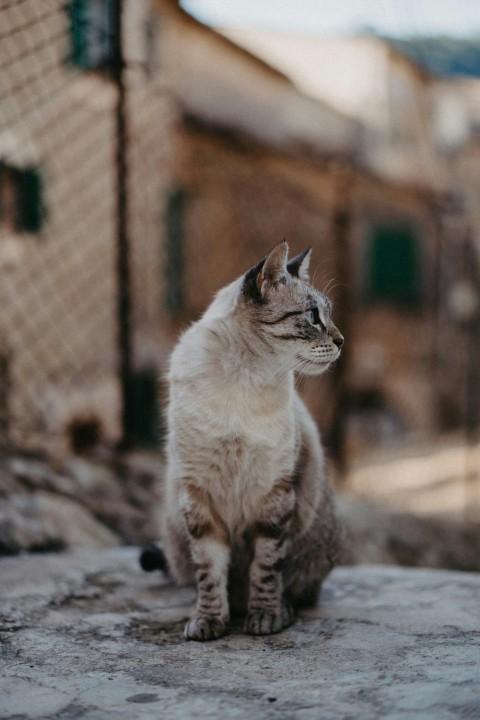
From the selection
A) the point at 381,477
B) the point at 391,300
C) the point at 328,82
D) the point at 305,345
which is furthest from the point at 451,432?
the point at 305,345

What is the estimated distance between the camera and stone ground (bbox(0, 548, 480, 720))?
1.71m

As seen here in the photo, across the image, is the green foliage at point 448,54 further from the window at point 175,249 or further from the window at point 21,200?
the window at point 21,200

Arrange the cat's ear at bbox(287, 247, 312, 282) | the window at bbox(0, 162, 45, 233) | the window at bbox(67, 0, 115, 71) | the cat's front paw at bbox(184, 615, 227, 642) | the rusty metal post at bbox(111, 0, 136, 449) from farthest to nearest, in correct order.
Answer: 1. the window at bbox(0, 162, 45, 233)
2. the window at bbox(67, 0, 115, 71)
3. the rusty metal post at bbox(111, 0, 136, 449)
4. the cat's ear at bbox(287, 247, 312, 282)
5. the cat's front paw at bbox(184, 615, 227, 642)

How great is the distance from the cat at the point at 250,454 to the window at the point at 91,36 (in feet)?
8.00

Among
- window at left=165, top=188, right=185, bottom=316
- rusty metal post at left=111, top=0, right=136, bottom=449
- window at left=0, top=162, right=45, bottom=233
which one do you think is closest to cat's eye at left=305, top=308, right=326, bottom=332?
rusty metal post at left=111, top=0, right=136, bottom=449

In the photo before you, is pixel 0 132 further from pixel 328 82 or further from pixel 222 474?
pixel 328 82

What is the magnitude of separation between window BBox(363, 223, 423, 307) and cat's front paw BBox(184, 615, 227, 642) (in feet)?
42.1

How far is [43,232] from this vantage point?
23.1 ft

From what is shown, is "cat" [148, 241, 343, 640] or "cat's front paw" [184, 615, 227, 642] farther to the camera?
"cat" [148, 241, 343, 640]

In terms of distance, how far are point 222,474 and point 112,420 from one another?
4.16 metres

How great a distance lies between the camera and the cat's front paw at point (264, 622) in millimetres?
2326

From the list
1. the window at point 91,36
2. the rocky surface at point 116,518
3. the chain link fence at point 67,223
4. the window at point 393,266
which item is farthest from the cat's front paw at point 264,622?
the window at point 393,266

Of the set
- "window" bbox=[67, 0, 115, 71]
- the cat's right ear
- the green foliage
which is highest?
the green foliage

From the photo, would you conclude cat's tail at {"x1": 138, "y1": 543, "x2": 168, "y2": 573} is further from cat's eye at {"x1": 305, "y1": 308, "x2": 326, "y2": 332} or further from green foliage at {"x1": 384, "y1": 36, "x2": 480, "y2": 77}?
green foliage at {"x1": 384, "y1": 36, "x2": 480, "y2": 77}
